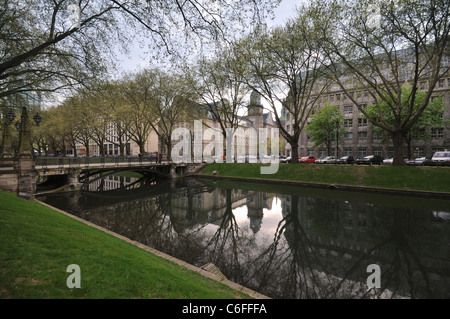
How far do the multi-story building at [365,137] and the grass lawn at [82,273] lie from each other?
4521 centimetres

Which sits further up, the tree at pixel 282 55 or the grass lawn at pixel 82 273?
the tree at pixel 282 55

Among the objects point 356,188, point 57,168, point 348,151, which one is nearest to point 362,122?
point 348,151

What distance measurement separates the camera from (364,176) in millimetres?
23938

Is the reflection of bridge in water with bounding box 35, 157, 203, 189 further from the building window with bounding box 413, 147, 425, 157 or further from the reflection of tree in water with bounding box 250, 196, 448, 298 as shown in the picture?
the building window with bounding box 413, 147, 425, 157

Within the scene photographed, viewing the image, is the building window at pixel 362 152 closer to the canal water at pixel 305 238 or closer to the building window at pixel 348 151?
the building window at pixel 348 151

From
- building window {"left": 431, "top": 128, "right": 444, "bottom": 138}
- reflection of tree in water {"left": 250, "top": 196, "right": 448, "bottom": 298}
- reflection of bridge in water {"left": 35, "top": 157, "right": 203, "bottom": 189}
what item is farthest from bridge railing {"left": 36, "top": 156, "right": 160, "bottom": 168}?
building window {"left": 431, "top": 128, "right": 444, "bottom": 138}

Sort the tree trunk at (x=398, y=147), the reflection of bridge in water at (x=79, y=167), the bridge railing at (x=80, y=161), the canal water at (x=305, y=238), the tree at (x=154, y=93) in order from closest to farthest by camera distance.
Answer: the canal water at (x=305, y=238), the reflection of bridge in water at (x=79, y=167), the bridge railing at (x=80, y=161), the tree trunk at (x=398, y=147), the tree at (x=154, y=93)

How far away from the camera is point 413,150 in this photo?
44.4 meters

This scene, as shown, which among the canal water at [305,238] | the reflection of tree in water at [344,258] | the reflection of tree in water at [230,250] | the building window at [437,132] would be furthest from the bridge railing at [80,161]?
the building window at [437,132]

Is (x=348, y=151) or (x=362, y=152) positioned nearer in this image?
(x=362, y=152)

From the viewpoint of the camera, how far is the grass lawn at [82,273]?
12.4 ft

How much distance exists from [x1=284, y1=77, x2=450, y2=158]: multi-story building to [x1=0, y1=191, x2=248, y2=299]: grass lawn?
4521 cm

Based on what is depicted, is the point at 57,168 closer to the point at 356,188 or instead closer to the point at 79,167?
the point at 79,167

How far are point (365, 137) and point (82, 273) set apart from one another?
58218mm
